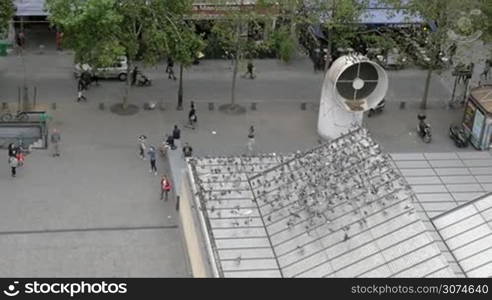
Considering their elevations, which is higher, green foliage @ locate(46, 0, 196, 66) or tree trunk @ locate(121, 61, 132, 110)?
green foliage @ locate(46, 0, 196, 66)

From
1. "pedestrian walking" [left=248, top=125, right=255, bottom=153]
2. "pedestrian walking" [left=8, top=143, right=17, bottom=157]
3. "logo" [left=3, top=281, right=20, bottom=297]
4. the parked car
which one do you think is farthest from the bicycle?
"logo" [left=3, top=281, right=20, bottom=297]

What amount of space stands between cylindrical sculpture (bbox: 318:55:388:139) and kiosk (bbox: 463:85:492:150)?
467cm

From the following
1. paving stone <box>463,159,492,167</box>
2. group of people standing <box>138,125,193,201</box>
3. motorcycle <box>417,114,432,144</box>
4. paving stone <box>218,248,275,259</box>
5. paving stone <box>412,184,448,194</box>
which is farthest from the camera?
motorcycle <box>417,114,432,144</box>

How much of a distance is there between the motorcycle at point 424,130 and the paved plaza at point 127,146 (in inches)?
19.7

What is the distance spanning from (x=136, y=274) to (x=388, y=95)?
2324 cm

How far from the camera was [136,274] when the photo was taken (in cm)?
3638

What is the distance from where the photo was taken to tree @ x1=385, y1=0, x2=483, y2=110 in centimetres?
4991

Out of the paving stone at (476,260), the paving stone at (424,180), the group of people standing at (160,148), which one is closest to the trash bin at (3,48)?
the group of people standing at (160,148)

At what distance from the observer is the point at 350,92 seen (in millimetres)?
47406

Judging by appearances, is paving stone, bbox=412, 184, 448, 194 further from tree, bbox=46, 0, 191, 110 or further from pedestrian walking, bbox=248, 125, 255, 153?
tree, bbox=46, 0, 191, 110

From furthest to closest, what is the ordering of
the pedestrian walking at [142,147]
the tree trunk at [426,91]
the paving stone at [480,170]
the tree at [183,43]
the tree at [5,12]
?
1. the tree trunk at [426,91]
2. the tree at [5,12]
3. the tree at [183,43]
4. the pedestrian walking at [142,147]
5. the paving stone at [480,170]

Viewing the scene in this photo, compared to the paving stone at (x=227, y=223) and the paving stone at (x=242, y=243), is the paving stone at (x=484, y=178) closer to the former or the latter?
the paving stone at (x=227, y=223)

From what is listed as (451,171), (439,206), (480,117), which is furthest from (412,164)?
(480,117)

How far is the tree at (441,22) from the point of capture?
4991cm
